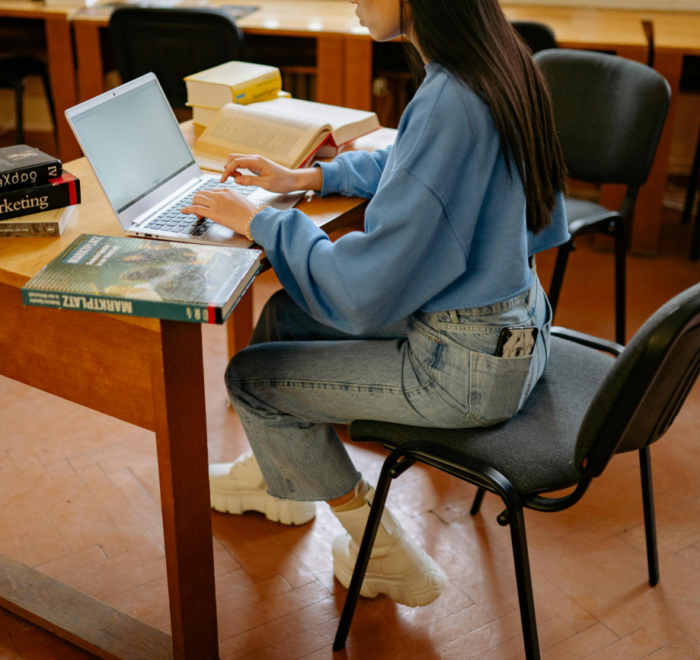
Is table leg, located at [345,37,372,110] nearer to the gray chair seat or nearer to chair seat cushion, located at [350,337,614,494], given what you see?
the gray chair seat

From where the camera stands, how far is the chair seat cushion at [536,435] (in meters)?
1.06

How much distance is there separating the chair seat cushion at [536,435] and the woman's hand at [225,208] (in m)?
0.35

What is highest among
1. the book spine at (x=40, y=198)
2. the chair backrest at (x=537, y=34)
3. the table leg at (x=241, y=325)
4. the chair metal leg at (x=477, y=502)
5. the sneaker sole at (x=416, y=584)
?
the chair backrest at (x=537, y=34)

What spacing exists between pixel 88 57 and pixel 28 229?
2346 millimetres

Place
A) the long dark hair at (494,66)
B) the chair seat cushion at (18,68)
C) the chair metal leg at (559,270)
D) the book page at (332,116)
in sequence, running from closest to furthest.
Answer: the long dark hair at (494,66) < the book page at (332,116) < the chair metal leg at (559,270) < the chair seat cushion at (18,68)

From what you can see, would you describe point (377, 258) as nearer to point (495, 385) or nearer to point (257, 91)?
point (495, 385)

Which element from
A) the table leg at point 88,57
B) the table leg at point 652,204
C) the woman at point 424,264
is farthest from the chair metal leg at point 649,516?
the table leg at point 88,57

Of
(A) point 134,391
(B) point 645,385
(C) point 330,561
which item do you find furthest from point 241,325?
→ (B) point 645,385

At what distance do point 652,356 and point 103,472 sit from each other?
1287 mm

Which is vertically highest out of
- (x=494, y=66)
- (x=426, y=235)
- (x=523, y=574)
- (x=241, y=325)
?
(x=494, y=66)

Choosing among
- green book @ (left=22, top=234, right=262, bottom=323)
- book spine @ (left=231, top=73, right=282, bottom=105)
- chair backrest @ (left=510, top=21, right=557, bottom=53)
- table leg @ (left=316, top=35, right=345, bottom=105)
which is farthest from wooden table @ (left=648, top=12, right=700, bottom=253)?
green book @ (left=22, top=234, right=262, bottom=323)

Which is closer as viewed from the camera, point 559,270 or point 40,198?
point 40,198

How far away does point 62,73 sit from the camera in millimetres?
3238

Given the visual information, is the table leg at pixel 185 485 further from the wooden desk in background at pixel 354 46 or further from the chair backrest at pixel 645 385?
the wooden desk in background at pixel 354 46
